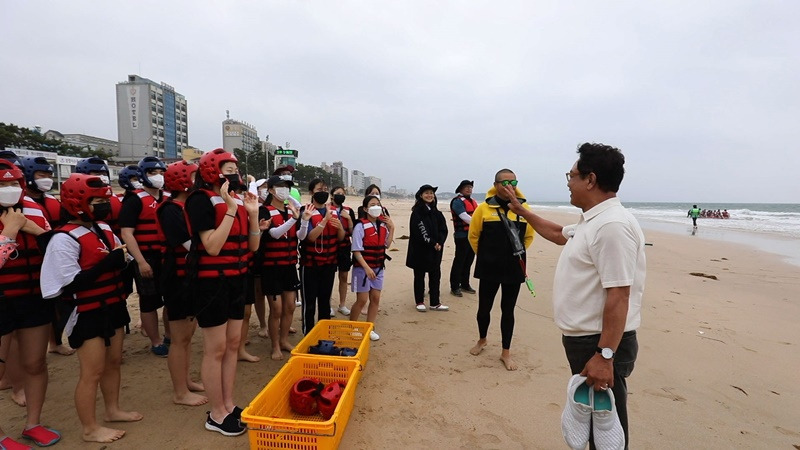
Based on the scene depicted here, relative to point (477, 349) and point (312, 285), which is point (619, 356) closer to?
Answer: point (477, 349)

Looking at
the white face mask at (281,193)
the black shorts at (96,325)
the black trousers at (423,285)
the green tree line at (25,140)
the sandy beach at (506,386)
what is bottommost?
the sandy beach at (506,386)

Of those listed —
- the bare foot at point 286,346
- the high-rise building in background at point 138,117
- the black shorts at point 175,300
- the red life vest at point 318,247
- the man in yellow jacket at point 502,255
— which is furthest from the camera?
the high-rise building in background at point 138,117

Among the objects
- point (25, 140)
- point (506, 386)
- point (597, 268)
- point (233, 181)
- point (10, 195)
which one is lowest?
point (506, 386)

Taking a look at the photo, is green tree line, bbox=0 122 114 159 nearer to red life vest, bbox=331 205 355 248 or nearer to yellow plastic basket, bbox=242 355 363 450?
red life vest, bbox=331 205 355 248

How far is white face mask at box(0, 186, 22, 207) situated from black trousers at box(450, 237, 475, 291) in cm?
584

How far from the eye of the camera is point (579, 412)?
6.71ft

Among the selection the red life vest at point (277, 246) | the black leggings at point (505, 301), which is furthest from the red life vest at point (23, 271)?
the black leggings at point (505, 301)

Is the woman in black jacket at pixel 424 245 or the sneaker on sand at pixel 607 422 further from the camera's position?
the woman in black jacket at pixel 424 245

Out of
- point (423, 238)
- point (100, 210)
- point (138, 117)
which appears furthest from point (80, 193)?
point (138, 117)

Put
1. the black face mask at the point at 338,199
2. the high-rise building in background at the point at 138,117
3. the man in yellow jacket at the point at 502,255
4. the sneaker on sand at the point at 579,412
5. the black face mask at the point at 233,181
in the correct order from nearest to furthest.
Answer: the sneaker on sand at the point at 579,412 < the black face mask at the point at 233,181 < the man in yellow jacket at the point at 502,255 < the black face mask at the point at 338,199 < the high-rise building in background at the point at 138,117

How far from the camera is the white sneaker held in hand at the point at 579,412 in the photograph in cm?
203

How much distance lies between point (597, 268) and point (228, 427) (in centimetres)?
291

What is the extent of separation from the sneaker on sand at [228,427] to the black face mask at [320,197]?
2.35m

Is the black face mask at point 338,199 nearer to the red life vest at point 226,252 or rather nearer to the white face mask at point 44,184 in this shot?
the red life vest at point 226,252
